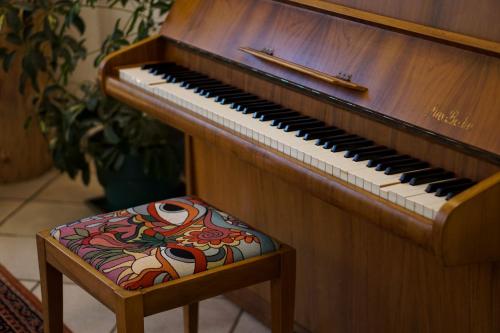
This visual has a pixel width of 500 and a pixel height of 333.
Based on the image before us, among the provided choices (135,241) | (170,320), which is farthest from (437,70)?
(170,320)

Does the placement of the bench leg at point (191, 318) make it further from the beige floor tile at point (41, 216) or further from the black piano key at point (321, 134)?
the beige floor tile at point (41, 216)

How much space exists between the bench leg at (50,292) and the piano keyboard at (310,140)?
517 mm

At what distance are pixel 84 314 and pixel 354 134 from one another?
1.18m

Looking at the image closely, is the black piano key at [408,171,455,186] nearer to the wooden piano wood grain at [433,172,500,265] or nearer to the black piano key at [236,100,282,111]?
the wooden piano wood grain at [433,172,500,265]

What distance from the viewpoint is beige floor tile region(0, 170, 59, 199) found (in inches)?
149

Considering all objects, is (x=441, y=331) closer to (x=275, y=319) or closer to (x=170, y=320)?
(x=275, y=319)

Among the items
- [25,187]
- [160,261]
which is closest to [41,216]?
[25,187]

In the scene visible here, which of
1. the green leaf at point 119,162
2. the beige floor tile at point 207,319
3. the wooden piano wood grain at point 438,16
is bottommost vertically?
the beige floor tile at point 207,319

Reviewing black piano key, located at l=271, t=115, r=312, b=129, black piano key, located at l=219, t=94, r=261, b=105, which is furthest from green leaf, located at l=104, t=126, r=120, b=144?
black piano key, located at l=271, t=115, r=312, b=129

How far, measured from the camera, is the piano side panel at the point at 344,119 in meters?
1.77

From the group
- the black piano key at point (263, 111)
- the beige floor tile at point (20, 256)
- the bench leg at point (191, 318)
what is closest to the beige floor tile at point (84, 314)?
the beige floor tile at point (20, 256)

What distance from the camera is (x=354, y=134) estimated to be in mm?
2041

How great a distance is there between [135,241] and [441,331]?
0.71 metres

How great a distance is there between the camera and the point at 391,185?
5.69 ft
